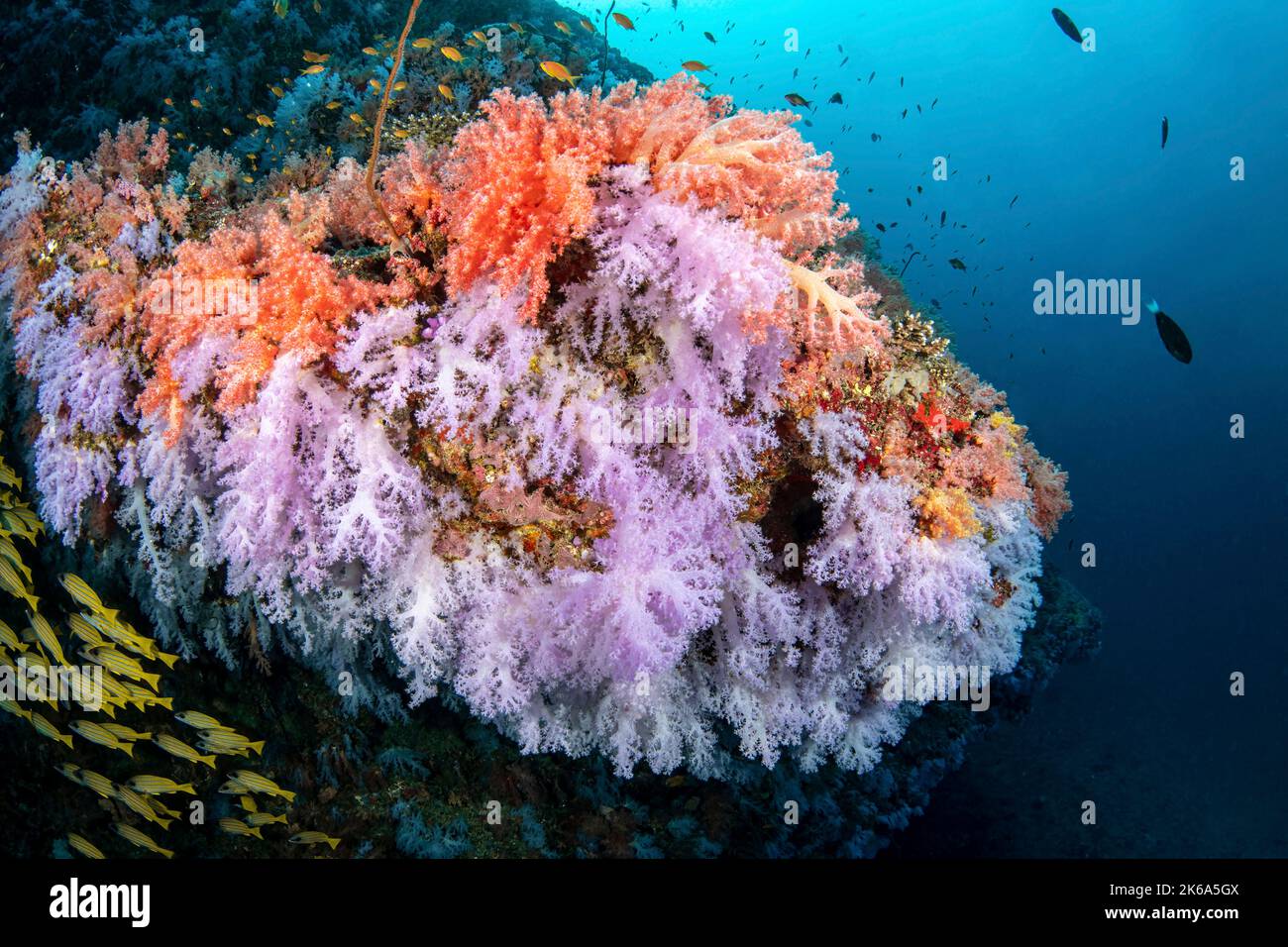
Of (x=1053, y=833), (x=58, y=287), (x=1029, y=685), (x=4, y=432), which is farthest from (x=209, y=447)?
(x=1053, y=833)

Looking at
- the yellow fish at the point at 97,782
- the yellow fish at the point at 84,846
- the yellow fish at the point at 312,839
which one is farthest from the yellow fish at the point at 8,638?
the yellow fish at the point at 312,839

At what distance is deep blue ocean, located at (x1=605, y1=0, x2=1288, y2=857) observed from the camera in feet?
43.8

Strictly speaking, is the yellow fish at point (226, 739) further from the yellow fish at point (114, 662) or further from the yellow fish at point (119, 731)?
the yellow fish at point (114, 662)

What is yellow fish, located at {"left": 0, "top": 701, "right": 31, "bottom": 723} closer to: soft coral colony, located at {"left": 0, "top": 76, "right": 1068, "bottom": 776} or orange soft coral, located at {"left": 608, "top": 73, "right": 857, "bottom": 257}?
soft coral colony, located at {"left": 0, "top": 76, "right": 1068, "bottom": 776}

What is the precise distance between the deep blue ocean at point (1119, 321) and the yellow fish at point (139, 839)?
27.3 feet

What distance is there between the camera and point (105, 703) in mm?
3895

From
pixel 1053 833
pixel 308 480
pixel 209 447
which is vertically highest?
pixel 209 447

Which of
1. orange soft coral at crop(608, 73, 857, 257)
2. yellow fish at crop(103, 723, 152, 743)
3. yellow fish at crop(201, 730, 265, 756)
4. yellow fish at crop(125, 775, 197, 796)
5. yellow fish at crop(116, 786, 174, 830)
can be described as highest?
orange soft coral at crop(608, 73, 857, 257)

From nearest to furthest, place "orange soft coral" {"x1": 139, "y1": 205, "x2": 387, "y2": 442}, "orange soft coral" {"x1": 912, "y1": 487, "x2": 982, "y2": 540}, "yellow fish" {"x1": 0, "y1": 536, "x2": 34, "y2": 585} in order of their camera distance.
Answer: "orange soft coral" {"x1": 139, "y1": 205, "x2": 387, "y2": 442}, "orange soft coral" {"x1": 912, "y1": 487, "x2": 982, "y2": 540}, "yellow fish" {"x1": 0, "y1": 536, "x2": 34, "y2": 585}

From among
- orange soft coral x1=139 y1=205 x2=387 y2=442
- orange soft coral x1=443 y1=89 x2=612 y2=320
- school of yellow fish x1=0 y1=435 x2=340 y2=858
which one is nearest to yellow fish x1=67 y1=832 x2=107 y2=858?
school of yellow fish x1=0 y1=435 x2=340 y2=858

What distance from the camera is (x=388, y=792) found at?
4.78 meters

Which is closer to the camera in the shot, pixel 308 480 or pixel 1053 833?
pixel 308 480
